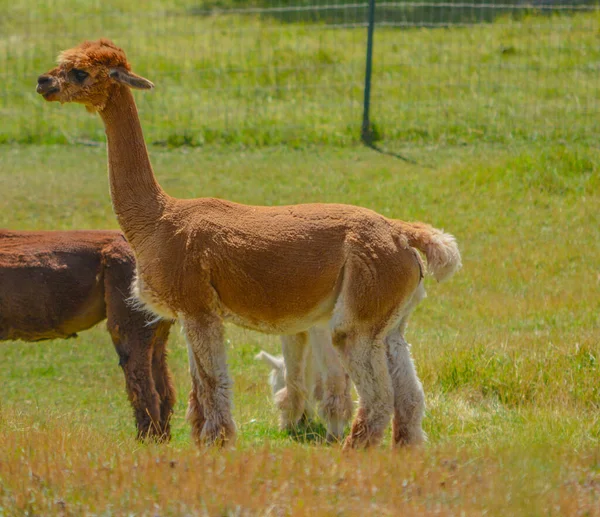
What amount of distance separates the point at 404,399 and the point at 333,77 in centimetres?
1077

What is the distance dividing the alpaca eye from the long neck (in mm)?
199

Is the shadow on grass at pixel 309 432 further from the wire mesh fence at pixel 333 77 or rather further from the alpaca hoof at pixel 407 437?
the wire mesh fence at pixel 333 77

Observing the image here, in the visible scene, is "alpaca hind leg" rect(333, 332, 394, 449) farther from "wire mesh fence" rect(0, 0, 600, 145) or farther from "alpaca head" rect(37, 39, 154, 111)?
"wire mesh fence" rect(0, 0, 600, 145)

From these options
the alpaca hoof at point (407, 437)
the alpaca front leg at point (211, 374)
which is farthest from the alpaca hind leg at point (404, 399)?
the alpaca front leg at point (211, 374)

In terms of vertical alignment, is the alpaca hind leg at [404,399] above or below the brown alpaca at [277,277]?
below

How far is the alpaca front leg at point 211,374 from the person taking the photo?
19.4 feet

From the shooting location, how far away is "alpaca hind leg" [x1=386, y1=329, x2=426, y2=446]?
599 cm

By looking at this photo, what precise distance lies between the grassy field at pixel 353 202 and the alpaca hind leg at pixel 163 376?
0.98ft

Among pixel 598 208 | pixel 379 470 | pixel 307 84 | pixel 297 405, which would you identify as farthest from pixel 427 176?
pixel 379 470

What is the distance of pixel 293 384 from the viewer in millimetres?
7160

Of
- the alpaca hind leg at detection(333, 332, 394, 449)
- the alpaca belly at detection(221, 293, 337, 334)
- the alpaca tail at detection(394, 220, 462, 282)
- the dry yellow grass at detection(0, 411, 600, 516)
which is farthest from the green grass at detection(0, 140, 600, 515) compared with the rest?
the alpaca tail at detection(394, 220, 462, 282)

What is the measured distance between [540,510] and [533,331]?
5116 mm

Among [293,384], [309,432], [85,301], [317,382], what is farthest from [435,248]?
[85,301]

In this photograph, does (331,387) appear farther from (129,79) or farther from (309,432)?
(129,79)
